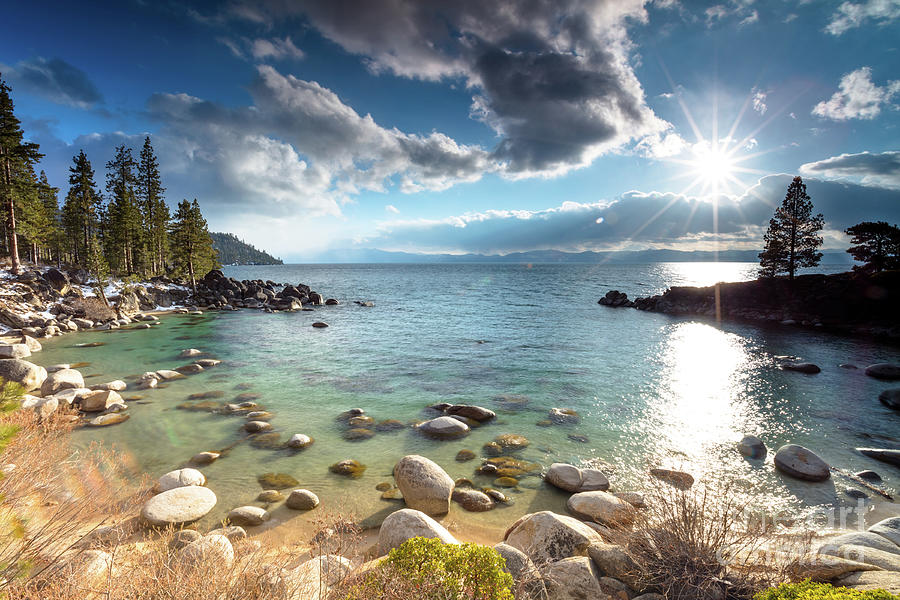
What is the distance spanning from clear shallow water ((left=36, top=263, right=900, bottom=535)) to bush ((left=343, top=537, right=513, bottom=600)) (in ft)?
15.0

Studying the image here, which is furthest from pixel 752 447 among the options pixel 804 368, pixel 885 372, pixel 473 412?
pixel 885 372

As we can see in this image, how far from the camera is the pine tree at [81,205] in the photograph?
172ft

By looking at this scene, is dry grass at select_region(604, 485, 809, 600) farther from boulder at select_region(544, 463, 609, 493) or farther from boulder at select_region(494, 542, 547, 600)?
boulder at select_region(544, 463, 609, 493)

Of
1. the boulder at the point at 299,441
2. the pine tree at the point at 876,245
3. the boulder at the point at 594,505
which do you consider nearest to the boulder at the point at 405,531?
the boulder at the point at 594,505

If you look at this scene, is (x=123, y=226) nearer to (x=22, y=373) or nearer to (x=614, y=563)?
(x=22, y=373)

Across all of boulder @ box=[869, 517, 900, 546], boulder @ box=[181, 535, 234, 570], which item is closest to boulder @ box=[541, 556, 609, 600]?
boulder @ box=[181, 535, 234, 570]

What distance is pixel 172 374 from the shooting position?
17875mm

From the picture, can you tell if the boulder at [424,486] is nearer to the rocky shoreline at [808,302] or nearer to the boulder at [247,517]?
the boulder at [247,517]

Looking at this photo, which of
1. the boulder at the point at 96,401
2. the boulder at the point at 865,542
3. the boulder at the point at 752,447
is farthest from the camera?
the boulder at the point at 96,401

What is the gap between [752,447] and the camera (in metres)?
11.2

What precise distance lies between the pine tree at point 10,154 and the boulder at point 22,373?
109 feet

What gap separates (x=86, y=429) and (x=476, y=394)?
46.5 ft

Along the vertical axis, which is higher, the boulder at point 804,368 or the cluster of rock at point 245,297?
the cluster of rock at point 245,297

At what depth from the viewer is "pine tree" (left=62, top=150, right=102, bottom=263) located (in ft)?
172
